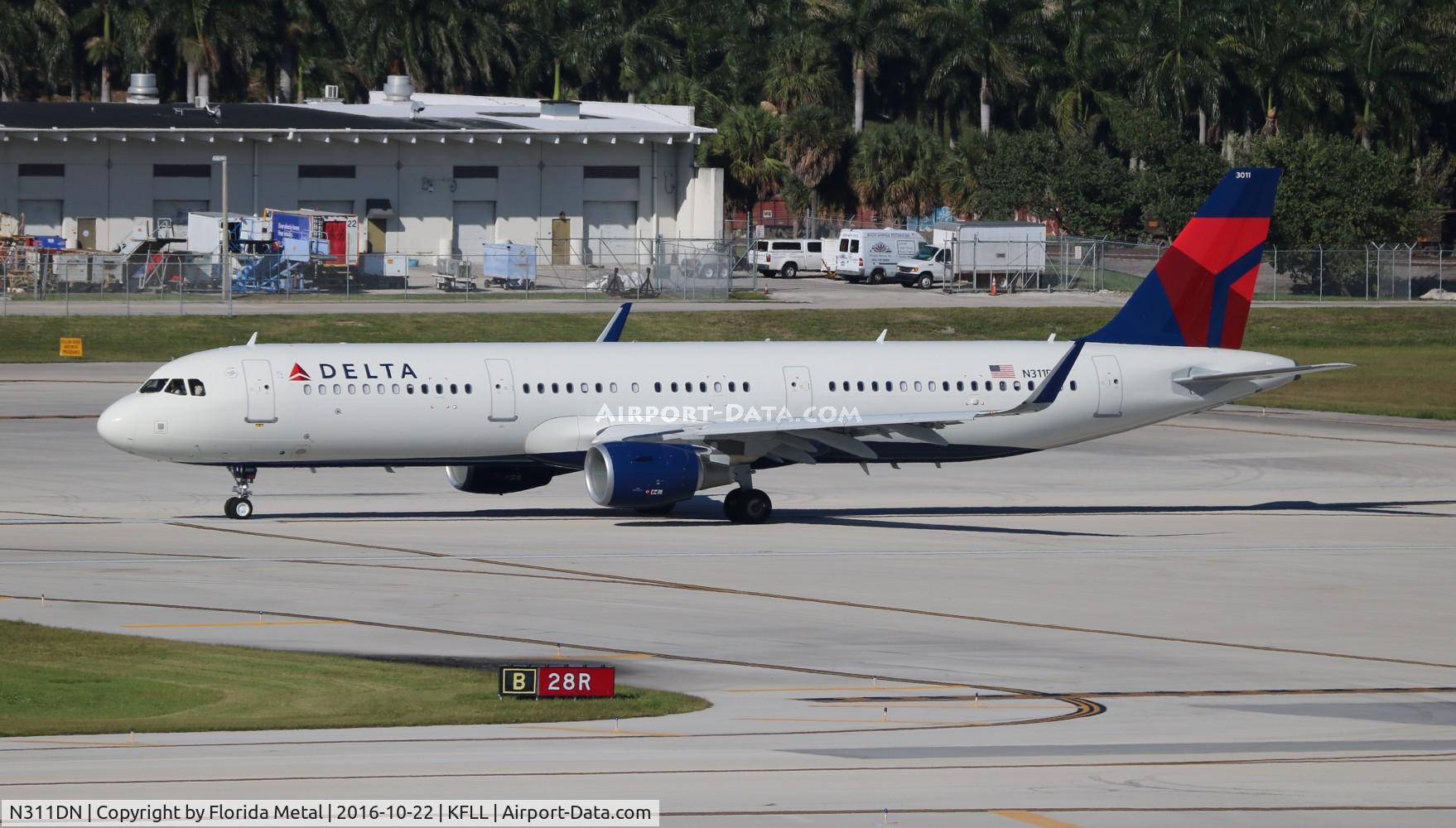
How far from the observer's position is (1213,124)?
13988 centimetres

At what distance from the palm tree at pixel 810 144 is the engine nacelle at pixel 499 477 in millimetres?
98156

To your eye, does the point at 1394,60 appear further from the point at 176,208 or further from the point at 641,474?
the point at 641,474

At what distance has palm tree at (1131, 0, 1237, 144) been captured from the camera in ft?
449

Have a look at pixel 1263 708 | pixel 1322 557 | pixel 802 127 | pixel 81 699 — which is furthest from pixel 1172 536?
pixel 802 127

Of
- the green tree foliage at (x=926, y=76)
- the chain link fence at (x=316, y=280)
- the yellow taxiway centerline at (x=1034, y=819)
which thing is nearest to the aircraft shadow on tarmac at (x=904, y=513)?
the yellow taxiway centerline at (x=1034, y=819)

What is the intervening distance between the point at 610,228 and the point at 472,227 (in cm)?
868

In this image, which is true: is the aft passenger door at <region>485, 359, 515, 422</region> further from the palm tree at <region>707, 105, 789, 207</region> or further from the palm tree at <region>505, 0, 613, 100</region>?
the palm tree at <region>505, 0, 613, 100</region>

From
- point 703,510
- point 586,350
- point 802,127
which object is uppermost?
point 802,127

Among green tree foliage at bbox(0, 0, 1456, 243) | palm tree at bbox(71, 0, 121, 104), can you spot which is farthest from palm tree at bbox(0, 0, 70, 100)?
palm tree at bbox(71, 0, 121, 104)

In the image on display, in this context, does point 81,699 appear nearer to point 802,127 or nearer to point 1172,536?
point 1172,536

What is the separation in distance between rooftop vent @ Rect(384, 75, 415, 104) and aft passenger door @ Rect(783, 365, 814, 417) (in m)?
89.9

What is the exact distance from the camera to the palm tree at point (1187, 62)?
449ft

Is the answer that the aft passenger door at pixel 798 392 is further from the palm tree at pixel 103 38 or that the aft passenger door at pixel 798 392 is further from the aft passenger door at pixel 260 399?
the palm tree at pixel 103 38

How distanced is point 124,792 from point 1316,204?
111 m
